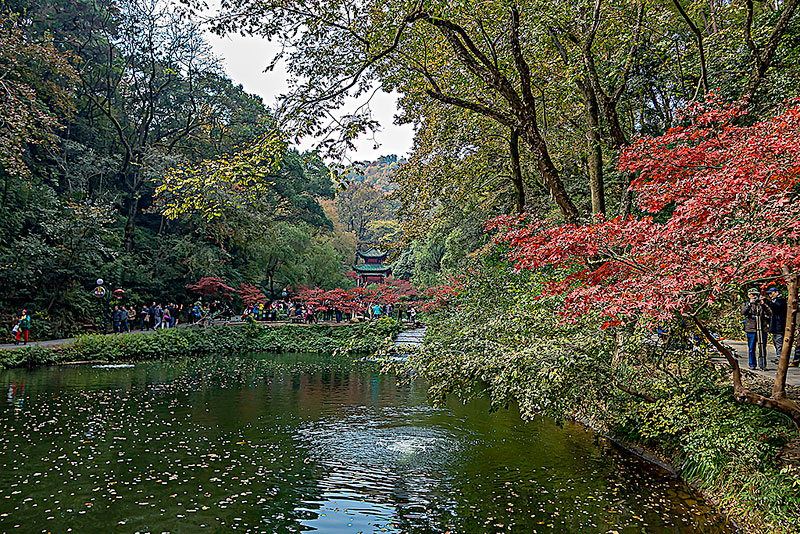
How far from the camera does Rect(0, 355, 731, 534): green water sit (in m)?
4.71

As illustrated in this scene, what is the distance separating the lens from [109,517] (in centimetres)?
470

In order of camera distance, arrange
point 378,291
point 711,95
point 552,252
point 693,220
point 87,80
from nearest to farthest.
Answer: point 693,220
point 552,252
point 711,95
point 87,80
point 378,291

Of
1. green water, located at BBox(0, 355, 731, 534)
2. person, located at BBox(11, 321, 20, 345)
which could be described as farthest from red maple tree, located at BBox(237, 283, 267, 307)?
green water, located at BBox(0, 355, 731, 534)

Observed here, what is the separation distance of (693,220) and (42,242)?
1949 centimetres

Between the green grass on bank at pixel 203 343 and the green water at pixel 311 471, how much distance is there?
3.30 m

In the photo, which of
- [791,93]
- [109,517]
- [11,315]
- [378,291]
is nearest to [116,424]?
[109,517]

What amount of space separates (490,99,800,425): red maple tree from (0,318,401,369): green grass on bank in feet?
22.7

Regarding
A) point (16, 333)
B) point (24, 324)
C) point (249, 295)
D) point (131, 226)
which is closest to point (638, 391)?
point (16, 333)

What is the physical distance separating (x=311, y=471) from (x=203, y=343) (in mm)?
15782

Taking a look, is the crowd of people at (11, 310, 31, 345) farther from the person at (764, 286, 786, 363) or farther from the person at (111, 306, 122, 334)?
the person at (764, 286, 786, 363)

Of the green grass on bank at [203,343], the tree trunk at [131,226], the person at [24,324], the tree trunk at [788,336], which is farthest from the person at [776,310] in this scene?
the tree trunk at [131,226]

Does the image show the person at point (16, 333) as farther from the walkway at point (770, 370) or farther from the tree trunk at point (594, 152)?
the walkway at point (770, 370)

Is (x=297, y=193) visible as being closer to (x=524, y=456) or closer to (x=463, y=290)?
(x=463, y=290)

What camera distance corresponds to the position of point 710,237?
15.2 ft
